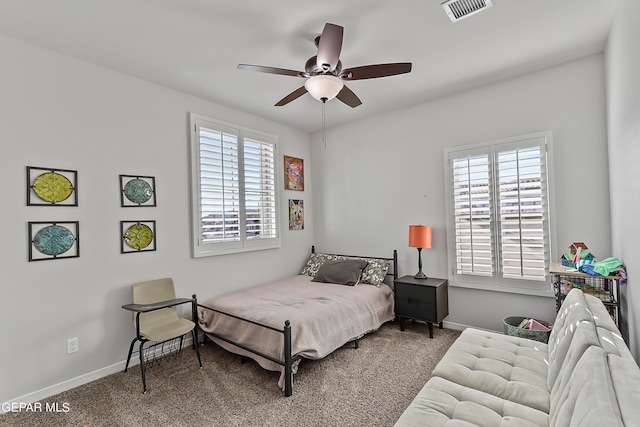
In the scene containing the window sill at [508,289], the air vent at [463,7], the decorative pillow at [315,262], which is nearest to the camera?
the air vent at [463,7]

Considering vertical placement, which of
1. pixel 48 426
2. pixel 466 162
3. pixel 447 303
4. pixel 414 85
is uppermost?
pixel 414 85

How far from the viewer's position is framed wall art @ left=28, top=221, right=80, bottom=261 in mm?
2500

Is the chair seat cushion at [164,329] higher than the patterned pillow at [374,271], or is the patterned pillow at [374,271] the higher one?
the patterned pillow at [374,271]

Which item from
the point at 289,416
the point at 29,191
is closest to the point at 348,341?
the point at 289,416

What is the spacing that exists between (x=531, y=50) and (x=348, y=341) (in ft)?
10.5

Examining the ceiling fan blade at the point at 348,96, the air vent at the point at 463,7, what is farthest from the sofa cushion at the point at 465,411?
the air vent at the point at 463,7

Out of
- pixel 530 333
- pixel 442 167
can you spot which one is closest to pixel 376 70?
pixel 442 167

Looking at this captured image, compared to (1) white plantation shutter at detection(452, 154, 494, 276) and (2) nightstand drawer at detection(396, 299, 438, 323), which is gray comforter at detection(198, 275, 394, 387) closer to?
(2) nightstand drawer at detection(396, 299, 438, 323)

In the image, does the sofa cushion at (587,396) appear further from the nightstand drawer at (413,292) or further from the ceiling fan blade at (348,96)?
the ceiling fan blade at (348,96)

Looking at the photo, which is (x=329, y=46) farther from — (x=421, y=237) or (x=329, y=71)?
(x=421, y=237)

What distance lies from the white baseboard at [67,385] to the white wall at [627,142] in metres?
3.94

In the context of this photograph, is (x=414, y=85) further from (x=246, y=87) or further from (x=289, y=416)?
(x=289, y=416)

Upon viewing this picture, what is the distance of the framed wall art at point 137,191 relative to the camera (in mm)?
3018

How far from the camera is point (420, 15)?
7.44 feet
